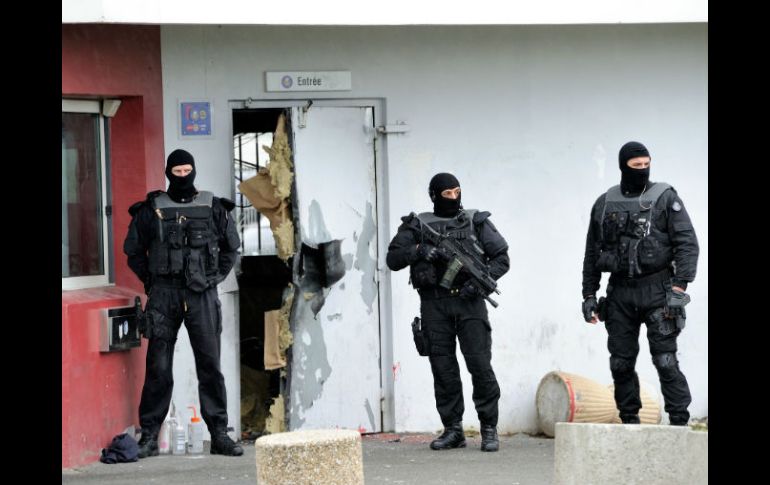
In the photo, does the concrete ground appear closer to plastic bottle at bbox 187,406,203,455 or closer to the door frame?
plastic bottle at bbox 187,406,203,455

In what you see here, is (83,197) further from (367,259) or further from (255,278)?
(255,278)

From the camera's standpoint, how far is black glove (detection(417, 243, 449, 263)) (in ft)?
30.2

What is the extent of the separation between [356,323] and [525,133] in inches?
82.0

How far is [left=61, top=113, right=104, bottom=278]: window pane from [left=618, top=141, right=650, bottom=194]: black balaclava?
393 centimetres

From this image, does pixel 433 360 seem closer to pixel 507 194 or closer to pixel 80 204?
pixel 507 194

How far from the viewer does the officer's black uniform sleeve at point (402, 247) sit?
30.7 ft

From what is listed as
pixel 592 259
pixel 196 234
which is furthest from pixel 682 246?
pixel 196 234

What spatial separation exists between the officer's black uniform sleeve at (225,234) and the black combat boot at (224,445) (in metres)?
1.16

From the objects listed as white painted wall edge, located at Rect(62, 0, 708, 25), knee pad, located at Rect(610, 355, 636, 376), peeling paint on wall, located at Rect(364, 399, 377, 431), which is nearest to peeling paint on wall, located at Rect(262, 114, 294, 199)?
white painted wall edge, located at Rect(62, 0, 708, 25)

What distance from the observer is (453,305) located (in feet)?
30.9

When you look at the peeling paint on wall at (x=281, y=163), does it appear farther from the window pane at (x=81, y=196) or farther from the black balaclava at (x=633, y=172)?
the black balaclava at (x=633, y=172)
